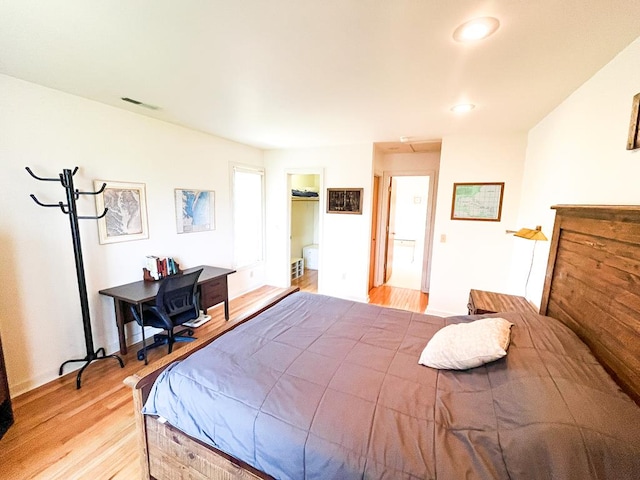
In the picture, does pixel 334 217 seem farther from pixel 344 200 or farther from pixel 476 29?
pixel 476 29

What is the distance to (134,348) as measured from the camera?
2.79 meters

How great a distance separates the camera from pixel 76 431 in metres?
1.80

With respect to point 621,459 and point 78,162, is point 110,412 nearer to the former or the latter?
point 78,162

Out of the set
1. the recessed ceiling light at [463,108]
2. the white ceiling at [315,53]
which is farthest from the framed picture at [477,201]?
the recessed ceiling light at [463,108]

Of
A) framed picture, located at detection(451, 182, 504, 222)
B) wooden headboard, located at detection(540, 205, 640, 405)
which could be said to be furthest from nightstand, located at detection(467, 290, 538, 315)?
framed picture, located at detection(451, 182, 504, 222)

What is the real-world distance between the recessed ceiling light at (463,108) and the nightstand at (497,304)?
5.64 ft

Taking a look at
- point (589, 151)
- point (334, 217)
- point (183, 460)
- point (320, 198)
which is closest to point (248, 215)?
point (320, 198)

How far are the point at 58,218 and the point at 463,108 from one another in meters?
3.64

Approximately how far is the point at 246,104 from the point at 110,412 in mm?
2717

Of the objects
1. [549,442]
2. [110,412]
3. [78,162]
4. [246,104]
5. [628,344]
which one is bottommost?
[110,412]

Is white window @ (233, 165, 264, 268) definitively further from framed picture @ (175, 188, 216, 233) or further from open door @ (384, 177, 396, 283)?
open door @ (384, 177, 396, 283)

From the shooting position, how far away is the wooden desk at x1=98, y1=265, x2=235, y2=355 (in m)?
2.39

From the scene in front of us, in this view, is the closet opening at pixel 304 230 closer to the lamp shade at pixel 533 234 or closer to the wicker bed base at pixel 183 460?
the lamp shade at pixel 533 234

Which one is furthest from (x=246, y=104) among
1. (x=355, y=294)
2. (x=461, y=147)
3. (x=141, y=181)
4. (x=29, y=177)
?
(x=355, y=294)
